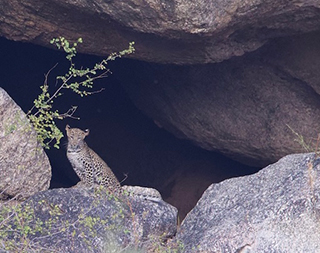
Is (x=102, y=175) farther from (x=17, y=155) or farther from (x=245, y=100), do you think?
(x=245, y=100)

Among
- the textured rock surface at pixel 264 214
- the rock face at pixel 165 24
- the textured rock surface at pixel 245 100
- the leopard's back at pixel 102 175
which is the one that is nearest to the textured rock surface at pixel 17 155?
the rock face at pixel 165 24

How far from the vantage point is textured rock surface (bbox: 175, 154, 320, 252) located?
586 centimetres

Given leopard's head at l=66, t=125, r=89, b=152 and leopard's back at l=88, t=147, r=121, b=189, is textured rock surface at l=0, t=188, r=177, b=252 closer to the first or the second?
leopard's back at l=88, t=147, r=121, b=189

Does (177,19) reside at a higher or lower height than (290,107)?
lower

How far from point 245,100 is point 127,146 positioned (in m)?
2.87

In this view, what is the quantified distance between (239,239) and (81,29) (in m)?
3.01

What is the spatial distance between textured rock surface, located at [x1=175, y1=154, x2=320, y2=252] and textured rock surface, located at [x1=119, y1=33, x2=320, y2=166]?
5.80ft

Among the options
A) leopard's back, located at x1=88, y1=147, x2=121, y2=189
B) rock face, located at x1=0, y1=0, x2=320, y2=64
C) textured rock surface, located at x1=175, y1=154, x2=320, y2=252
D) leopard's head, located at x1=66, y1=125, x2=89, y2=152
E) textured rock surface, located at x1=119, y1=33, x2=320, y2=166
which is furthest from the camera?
textured rock surface, located at x1=119, y1=33, x2=320, y2=166

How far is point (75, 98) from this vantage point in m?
10.7

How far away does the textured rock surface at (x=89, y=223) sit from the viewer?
5926 millimetres

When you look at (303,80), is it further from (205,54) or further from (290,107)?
(205,54)

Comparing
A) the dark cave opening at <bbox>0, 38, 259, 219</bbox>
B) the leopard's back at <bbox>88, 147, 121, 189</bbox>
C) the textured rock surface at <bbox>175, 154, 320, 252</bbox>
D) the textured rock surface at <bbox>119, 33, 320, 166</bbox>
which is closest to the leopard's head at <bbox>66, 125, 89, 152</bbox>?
the leopard's back at <bbox>88, 147, 121, 189</bbox>

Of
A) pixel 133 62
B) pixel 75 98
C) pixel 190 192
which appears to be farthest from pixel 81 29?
pixel 190 192

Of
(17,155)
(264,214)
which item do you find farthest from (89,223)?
(264,214)
